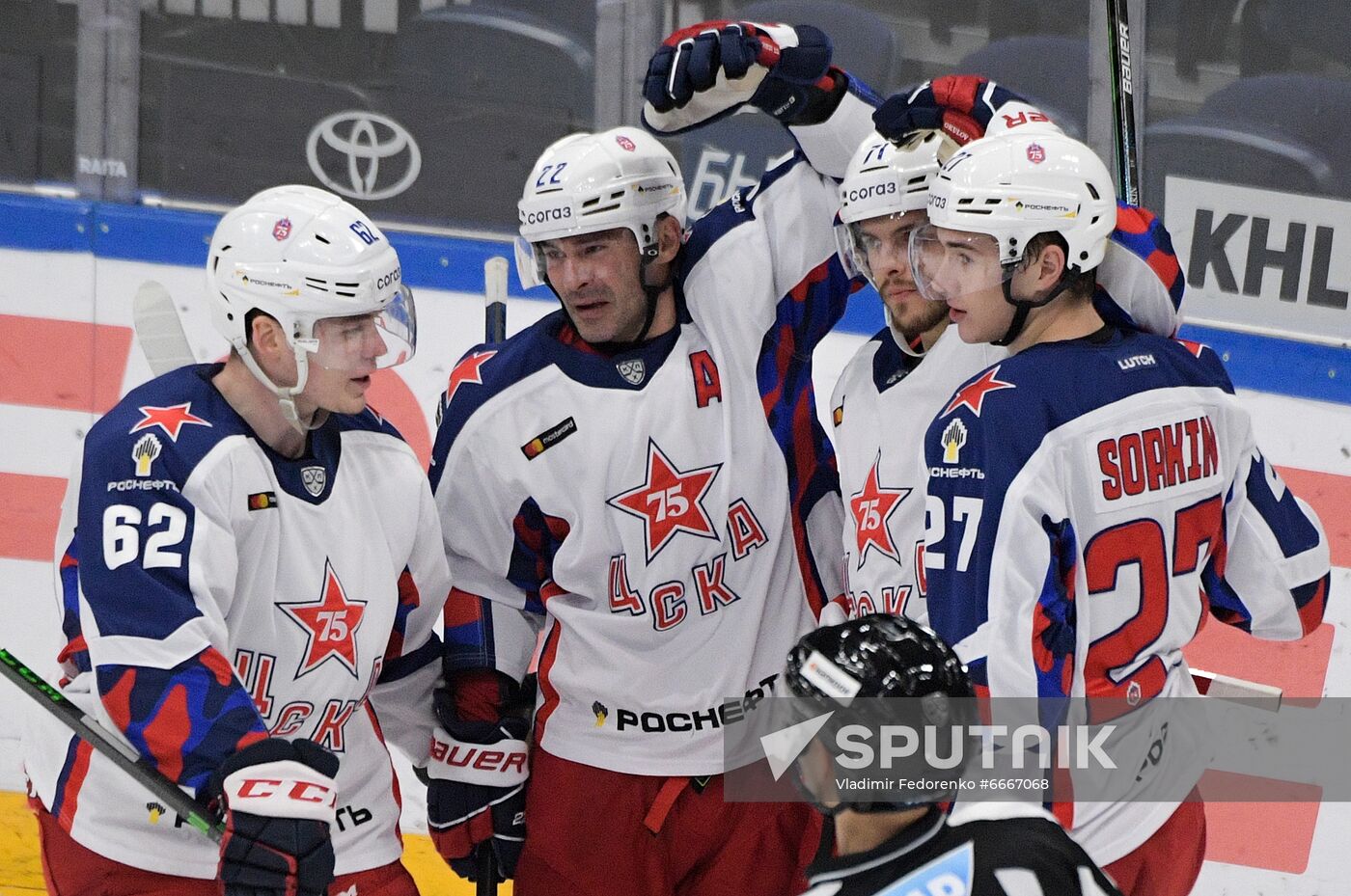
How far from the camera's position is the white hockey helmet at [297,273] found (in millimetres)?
2342

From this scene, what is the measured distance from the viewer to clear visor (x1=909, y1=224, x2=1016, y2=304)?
2.15 m

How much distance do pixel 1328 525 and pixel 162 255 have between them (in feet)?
8.51

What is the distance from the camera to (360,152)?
3.92 m

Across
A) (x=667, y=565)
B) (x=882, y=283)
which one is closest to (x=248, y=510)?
(x=667, y=565)

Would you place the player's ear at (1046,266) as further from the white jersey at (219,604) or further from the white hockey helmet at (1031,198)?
the white jersey at (219,604)

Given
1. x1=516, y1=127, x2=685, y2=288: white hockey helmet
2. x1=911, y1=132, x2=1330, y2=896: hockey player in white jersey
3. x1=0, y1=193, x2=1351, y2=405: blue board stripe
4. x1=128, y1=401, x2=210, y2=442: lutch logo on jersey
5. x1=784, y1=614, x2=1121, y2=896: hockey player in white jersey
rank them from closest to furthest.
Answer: x1=784, y1=614, x2=1121, y2=896: hockey player in white jersey < x1=911, y1=132, x2=1330, y2=896: hockey player in white jersey < x1=128, y1=401, x2=210, y2=442: lutch logo on jersey < x1=516, y1=127, x2=685, y2=288: white hockey helmet < x1=0, y1=193, x2=1351, y2=405: blue board stripe

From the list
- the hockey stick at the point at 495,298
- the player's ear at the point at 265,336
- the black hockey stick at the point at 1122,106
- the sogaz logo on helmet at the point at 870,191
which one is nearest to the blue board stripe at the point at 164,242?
the hockey stick at the point at 495,298

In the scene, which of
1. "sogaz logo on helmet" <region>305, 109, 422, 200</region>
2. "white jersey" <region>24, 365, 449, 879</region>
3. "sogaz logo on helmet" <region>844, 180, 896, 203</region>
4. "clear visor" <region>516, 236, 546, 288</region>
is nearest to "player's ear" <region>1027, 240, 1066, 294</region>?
"sogaz logo on helmet" <region>844, 180, 896, 203</region>

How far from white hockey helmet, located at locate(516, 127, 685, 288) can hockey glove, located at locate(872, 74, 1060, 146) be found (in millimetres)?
359

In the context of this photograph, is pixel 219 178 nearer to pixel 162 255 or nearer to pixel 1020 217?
pixel 162 255

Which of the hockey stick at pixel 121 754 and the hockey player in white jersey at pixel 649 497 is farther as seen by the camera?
the hockey player in white jersey at pixel 649 497

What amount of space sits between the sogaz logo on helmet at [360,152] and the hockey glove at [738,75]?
4.50ft

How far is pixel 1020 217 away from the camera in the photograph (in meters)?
2.12

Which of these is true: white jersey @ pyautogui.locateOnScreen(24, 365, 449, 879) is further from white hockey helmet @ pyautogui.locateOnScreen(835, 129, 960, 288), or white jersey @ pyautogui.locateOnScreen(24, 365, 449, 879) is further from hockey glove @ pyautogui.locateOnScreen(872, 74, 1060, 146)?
hockey glove @ pyautogui.locateOnScreen(872, 74, 1060, 146)
